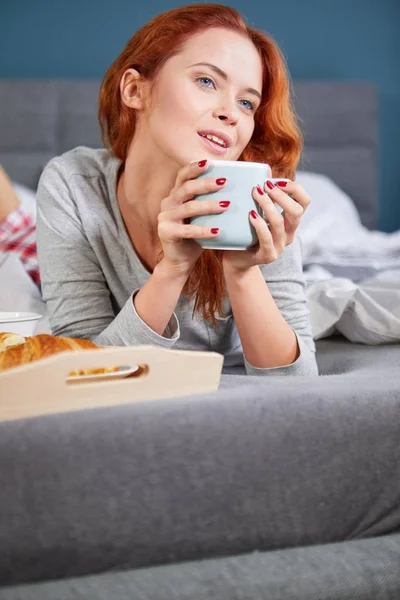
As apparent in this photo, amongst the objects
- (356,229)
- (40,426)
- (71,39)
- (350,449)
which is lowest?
(356,229)

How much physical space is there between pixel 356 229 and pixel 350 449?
259 centimetres

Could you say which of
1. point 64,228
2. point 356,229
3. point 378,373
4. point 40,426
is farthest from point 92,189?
point 356,229

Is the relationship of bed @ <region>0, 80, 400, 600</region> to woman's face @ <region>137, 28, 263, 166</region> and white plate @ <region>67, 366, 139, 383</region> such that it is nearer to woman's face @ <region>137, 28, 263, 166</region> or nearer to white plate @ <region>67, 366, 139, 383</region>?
white plate @ <region>67, 366, 139, 383</region>

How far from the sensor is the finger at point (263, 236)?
3.26 feet

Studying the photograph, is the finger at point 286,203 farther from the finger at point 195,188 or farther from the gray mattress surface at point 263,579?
the gray mattress surface at point 263,579

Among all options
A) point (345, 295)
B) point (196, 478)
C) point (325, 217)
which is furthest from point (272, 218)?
point (325, 217)

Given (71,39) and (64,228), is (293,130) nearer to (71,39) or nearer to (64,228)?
(64,228)

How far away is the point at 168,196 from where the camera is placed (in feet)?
3.96

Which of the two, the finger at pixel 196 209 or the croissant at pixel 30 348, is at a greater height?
the finger at pixel 196 209

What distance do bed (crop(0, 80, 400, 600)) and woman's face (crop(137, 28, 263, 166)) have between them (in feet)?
1.44

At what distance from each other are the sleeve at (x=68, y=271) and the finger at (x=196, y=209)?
0.35 meters

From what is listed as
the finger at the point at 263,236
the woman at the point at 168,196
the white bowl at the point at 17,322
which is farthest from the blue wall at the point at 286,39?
the finger at the point at 263,236

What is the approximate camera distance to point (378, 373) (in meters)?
1.13

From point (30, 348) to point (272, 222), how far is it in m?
0.33
